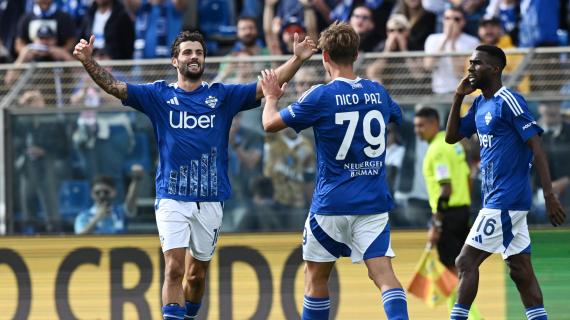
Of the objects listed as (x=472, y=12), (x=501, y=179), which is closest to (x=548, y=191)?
(x=501, y=179)

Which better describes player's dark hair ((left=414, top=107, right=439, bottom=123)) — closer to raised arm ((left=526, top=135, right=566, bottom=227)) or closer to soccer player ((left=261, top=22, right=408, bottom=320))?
raised arm ((left=526, top=135, right=566, bottom=227))

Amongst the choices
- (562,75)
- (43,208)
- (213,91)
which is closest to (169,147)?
(213,91)

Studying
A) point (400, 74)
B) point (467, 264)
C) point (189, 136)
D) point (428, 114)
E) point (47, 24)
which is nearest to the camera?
point (189, 136)

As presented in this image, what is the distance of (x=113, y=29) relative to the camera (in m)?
16.8

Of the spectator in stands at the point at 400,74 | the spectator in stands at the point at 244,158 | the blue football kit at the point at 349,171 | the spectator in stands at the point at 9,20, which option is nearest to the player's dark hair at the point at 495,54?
the blue football kit at the point at 349,171

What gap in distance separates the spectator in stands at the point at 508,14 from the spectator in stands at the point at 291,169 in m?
3.47

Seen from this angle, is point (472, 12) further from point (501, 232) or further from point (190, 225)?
point (190, 225)

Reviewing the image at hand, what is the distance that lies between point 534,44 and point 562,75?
188cm

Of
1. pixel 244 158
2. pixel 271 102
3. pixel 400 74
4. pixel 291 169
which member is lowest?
pixel 291 169

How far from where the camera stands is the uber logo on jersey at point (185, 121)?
9.84 metres

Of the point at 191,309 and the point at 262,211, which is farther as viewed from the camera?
the point at 262,211

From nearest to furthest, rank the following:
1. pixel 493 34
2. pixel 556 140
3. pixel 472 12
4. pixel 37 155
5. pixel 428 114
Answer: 1. pixel 428 114
2. pixel 556 140
3. pixel 37 155
4. pixel 493 34
5. pixel 472 12

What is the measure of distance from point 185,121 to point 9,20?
9060 millimetres

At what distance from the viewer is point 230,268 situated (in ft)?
39.6
